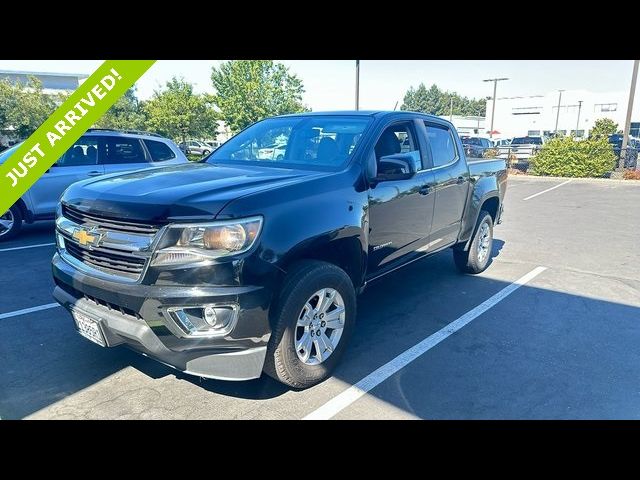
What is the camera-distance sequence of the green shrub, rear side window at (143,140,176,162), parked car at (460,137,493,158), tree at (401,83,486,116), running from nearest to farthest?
1. rear side window at (143,140,176,162)
2. the green shrub
3. parked car at (460,137,493,158)
4. tree at (401,83,486,116)

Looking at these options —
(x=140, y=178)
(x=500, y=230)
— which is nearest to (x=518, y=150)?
(x=500, y=230)

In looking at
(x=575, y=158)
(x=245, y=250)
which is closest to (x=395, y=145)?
(x=245, y=250)

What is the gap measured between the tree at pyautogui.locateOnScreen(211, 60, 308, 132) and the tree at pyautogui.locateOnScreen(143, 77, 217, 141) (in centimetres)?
139

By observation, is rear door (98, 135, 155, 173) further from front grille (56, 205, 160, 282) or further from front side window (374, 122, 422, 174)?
front side window (374, 122, 422, 174)

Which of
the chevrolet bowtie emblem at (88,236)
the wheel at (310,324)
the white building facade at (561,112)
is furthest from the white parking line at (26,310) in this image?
the white building facade at (561,112)

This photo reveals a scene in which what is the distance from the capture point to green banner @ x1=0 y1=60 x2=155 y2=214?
6.18 metres

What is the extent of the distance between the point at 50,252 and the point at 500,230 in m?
8.24

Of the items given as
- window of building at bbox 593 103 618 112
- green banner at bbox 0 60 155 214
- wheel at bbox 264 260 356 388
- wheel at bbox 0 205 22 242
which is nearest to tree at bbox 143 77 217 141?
green banner at bbox 0 60 155 214

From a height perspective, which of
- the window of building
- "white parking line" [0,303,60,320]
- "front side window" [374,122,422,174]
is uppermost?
the window of building

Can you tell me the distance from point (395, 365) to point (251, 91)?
28.8 m

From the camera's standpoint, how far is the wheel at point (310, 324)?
8.76 ft

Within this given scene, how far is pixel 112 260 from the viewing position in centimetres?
261

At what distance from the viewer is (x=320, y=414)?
2717 millimetres

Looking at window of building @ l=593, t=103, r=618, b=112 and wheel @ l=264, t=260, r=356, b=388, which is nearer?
wheel @ l=264, t=260, r=356, b=388
